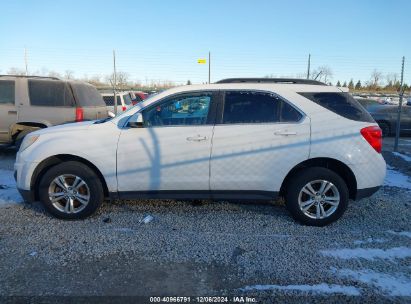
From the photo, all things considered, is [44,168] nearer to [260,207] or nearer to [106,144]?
[106,144]

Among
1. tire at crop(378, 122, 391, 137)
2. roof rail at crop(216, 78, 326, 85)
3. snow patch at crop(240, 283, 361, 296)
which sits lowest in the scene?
snow patch at crop(240, 283, 361, 296)

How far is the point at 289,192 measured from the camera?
14.7 feet

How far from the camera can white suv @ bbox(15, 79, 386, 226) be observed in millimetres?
4363

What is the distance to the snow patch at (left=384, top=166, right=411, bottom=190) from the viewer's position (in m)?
6.34

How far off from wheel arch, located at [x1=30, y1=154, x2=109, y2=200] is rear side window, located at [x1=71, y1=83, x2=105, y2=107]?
12.9ft

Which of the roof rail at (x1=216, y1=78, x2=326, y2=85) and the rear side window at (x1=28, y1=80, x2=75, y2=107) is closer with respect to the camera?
the roof rail at (x1=216, y1=78, x2=326, y2=85)

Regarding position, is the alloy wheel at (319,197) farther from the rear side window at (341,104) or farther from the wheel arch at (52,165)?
the wheel arch at (52,165)

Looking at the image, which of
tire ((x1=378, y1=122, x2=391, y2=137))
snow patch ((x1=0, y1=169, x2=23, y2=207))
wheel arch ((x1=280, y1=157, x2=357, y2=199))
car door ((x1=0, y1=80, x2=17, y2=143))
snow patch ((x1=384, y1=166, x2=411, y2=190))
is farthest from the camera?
tire ((x1=378, y1=122, x2=391, y2=137))

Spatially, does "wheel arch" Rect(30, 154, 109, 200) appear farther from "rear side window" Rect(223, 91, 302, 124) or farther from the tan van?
the tan van

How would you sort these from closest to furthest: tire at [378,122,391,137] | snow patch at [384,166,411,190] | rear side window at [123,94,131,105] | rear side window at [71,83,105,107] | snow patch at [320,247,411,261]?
snow patch at [320,247,411,261]
snow patch at [384,166,411,190]
rear side window at [71,83,105,107]
tire at [378,122,391,137]
rear side window at [123,94,131,105]

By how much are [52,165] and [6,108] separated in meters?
4.47

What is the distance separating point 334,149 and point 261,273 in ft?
6.08

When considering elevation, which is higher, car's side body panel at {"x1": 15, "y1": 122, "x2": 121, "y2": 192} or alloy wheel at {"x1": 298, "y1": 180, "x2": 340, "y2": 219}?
car's side body panel at {"x1": 15, "y1": 122, "x2": 121, "y2": 192}

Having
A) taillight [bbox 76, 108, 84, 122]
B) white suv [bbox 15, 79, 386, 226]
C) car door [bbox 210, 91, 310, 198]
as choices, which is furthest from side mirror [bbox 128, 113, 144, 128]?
taillight [bbox 76, 108, 84, 122]
